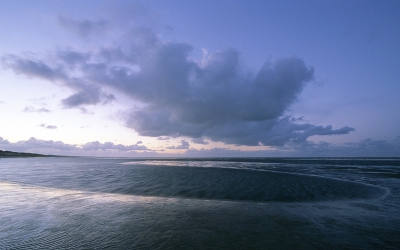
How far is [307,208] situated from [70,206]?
52.7 ft

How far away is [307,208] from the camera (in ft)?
45.6

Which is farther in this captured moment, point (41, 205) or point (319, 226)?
point (41, 205)

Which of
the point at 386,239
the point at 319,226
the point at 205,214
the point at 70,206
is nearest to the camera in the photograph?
the point at 386,239

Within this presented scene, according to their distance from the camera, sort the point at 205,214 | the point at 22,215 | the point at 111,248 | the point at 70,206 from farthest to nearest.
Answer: the point at 70,206
the point at 205,214
the point at 22,215
the point at 111,248

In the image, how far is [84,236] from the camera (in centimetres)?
837

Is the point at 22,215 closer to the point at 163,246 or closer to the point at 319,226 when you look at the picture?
the point at 163,246

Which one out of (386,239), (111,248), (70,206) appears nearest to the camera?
(111,248)

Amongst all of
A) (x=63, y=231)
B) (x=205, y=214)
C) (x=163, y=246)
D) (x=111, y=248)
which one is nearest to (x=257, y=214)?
(x=205, y=214)

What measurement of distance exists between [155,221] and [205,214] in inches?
119

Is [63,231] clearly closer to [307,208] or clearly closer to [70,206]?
[70,206]

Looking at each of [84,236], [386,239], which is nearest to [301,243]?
[386,239]

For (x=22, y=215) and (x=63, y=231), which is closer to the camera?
(x=63, y=231)

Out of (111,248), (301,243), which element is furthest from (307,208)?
(111,248)

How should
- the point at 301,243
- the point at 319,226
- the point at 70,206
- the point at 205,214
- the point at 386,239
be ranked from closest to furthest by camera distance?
1. the point at 301,243
2. the point at 386,239
3. the point at 319,226
4. the point at 205,214
5. the point at 70,206
